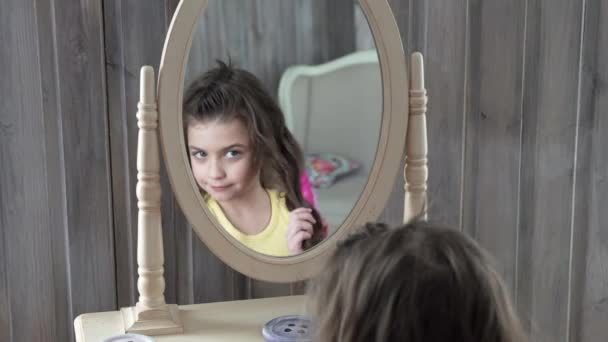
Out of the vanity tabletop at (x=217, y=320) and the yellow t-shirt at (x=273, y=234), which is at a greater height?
the yellow t-shirt at (x=273, y=234)

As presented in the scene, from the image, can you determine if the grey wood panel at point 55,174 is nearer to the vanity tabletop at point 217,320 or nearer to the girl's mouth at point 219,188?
the vanity tabletop at point 217,320

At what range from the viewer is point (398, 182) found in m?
1.30

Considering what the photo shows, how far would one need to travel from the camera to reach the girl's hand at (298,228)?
43.7 inches

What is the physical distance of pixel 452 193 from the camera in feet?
4.41

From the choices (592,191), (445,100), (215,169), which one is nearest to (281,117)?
(215,169)

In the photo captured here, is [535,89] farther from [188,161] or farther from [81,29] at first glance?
[81,29]

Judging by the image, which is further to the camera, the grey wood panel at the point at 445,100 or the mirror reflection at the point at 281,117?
the grey wood panel at the point at 445,100

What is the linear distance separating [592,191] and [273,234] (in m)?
0.66

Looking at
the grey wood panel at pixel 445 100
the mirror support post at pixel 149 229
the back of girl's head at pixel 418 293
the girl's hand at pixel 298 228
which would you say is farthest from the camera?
the grey wood panel at pixel 445 100

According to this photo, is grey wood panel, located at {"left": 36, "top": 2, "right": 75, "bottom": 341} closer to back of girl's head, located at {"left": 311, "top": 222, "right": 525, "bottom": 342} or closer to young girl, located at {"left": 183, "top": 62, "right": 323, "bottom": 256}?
young girl, located at {"left": 183, "top": 62, "right": 323, "bottom": 256}

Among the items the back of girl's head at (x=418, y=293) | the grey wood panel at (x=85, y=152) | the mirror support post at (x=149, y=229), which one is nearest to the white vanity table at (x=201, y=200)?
the mirror support post at (x=149, y=229)

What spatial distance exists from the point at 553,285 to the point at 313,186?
596 millimetres

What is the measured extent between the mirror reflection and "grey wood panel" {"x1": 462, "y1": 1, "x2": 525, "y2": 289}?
0.31m

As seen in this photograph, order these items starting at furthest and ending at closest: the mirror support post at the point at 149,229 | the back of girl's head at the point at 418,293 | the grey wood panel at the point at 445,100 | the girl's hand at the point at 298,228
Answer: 1. the grey wood panel at the point at 445,100
2. the girl's hand at the point at 298,228
3. the mirror support post at the point at 149,229
4. the back of girl's head at the point at 418,293
